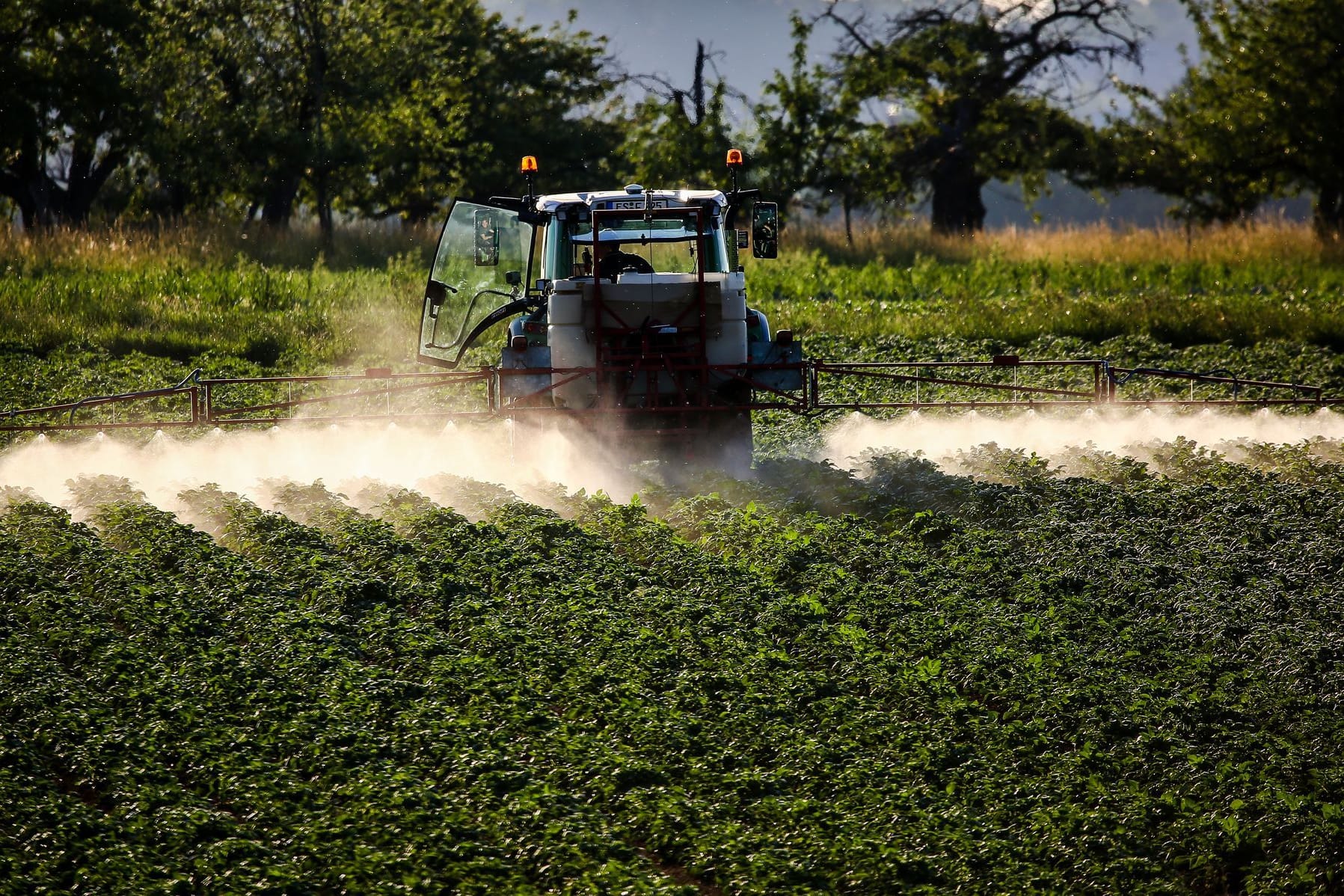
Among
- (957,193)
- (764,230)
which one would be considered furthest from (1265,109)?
(764,230)

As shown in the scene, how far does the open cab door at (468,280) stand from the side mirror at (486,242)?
0.04 feet

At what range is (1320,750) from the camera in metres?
7.48

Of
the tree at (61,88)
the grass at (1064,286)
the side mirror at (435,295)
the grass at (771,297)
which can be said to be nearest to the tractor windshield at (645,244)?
the side mirror at (435,295)

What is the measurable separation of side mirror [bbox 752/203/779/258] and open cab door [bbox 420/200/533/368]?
2.13 meters

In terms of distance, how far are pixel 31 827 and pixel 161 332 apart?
17383 mm

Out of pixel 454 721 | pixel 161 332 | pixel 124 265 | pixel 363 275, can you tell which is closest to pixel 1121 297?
pixel 363 275

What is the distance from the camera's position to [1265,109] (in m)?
34.7

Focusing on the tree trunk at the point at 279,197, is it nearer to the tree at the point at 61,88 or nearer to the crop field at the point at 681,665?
the tree at the point at 61,88

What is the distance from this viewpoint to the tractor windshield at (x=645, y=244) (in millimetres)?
13594

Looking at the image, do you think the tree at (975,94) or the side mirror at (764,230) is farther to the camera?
the tree at (975,94)

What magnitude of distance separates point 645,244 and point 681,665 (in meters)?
5.98

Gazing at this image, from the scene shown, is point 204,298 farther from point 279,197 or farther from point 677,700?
point 677,700

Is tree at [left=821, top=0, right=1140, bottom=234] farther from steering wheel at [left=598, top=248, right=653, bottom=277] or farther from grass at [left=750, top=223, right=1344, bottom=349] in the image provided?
steering wheel at [left=598, top=248, right=653, bottom=277]

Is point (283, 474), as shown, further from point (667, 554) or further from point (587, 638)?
point (587, 638)
